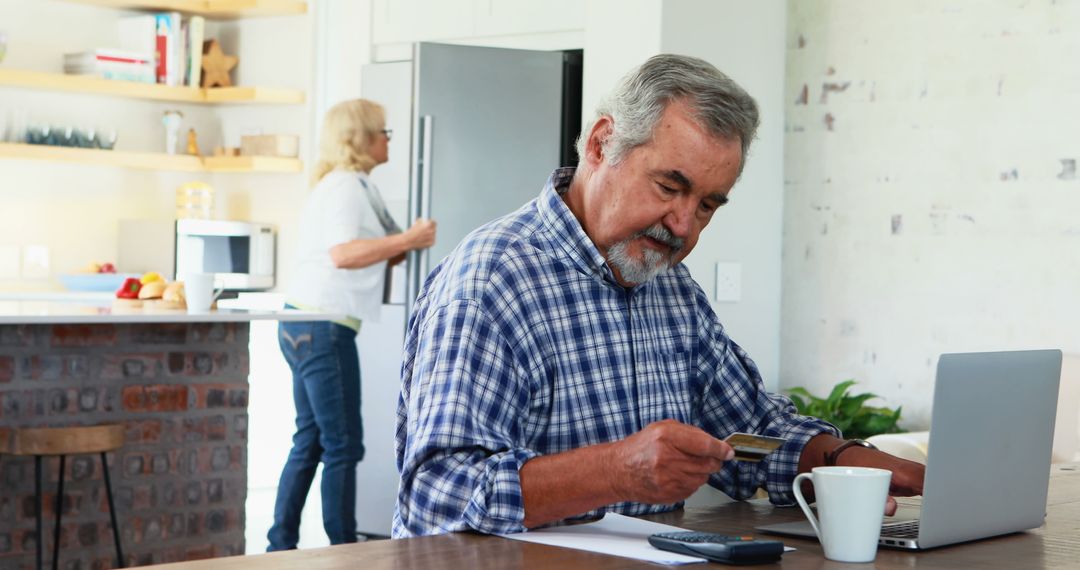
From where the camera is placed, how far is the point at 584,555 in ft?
4.50

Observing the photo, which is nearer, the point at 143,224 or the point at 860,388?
the point at 860,388

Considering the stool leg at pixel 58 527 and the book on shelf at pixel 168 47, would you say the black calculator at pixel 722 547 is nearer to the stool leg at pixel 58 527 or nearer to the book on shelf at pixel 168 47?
the stool leg at pixel 58 527

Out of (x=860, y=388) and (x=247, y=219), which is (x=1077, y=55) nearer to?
(x=860, y=388)

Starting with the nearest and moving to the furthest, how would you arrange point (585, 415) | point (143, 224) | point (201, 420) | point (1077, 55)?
point (585, 415)
point (1077, 55)
point (201, 420)
point (143, 224)

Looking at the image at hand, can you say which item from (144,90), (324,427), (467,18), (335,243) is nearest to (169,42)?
(144,90)

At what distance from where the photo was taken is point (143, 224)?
629 centimetres

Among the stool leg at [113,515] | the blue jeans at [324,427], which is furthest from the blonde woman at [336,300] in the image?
the stool leg at [113,515]

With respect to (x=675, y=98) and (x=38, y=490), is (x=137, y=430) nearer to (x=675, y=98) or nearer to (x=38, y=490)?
(x=38, y=490)

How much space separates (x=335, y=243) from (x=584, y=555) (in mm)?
3132

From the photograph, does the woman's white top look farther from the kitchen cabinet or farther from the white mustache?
the white mustache

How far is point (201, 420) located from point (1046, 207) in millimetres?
2616

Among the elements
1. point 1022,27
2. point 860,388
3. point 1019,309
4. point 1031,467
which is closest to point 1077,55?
point 1022,27

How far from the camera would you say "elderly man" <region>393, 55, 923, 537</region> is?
151cm

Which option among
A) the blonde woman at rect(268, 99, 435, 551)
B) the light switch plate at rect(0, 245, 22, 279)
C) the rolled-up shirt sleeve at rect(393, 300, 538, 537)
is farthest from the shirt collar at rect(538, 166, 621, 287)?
the light switch plate at rect(0, 245, 22, 279)
